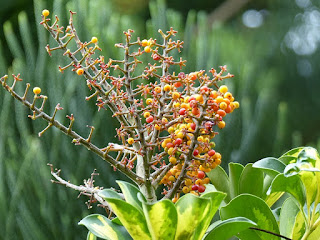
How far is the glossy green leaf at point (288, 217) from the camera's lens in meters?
0.37

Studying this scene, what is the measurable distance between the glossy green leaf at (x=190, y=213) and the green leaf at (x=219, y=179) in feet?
0.35

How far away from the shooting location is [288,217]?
375 millimetres

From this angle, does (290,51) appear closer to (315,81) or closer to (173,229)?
(315,81)

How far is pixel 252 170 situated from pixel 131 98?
11 cm

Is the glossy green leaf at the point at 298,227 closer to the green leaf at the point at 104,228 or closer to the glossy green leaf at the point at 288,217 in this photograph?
the glossy green leaf at the point at 288,217

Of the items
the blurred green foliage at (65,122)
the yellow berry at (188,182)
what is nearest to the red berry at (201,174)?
the yellow berry at (188,182)

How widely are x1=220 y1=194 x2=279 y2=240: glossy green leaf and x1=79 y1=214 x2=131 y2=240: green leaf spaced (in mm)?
69

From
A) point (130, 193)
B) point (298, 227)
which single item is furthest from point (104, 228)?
point (298, 227)

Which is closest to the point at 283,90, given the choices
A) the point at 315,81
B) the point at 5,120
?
the point at 315,81

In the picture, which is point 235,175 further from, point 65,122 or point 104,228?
point 65,122

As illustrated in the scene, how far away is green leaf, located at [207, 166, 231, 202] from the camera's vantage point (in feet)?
1.30

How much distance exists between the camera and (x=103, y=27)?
1.04m

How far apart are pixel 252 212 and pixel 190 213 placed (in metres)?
0.07

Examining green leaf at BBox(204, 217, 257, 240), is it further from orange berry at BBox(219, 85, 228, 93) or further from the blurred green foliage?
the blurred green foliage
